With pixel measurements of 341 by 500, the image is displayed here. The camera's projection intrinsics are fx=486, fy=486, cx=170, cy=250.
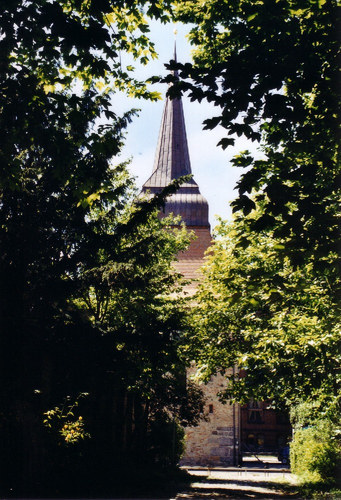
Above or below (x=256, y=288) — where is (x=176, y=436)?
below

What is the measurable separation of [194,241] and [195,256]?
1.32 meters

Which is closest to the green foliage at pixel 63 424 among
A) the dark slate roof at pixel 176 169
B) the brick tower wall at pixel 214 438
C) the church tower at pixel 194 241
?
the church tower at pixel 194 241

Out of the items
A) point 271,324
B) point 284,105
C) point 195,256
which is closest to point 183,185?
point 195,256

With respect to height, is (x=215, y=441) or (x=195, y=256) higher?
(x=195, y=256)

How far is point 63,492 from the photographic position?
9547mm

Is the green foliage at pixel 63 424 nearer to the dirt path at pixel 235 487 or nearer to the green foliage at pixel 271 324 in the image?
the green foliage at pixel 271 324

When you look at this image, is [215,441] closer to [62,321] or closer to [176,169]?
[62,321]

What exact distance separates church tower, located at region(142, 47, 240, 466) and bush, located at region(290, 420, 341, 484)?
9.02 m

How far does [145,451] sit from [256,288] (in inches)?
511

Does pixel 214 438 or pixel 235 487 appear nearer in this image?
pixel 235 487

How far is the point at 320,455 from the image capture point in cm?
1338

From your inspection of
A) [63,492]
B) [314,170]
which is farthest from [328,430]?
[314,170]

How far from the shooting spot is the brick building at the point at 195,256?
2383 centimetres

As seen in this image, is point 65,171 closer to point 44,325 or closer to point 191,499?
point 44,325
